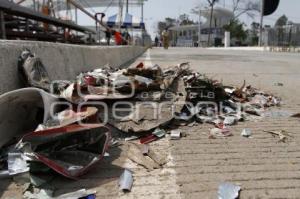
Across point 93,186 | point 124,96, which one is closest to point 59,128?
point 93,186

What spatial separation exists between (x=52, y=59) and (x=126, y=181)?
116 inches

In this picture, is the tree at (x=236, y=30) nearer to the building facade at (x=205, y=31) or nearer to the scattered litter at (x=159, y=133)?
the building facade at (x=205, y=31)

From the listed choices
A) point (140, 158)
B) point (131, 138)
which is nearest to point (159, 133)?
point (131, 138)

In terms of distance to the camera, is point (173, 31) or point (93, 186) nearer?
point (93, 186)

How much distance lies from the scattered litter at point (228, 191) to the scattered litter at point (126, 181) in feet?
1.97

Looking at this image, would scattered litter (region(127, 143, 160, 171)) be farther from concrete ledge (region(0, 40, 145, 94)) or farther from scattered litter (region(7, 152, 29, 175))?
concrete ledge (region(0, 40, 145, 94))

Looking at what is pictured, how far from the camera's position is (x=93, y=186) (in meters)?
2.87

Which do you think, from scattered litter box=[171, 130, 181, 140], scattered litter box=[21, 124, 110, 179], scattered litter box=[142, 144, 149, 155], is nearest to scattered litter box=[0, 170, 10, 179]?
scattered litter box=[21, 124, 110, 179]

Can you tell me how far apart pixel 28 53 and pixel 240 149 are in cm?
233

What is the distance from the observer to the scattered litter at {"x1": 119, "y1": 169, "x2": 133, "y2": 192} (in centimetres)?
284

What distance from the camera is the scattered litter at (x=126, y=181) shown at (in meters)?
2.84

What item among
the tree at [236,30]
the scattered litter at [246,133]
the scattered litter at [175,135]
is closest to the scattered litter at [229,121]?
the scattered litter at [246,133]

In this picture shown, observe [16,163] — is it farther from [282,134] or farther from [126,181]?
[282,134]

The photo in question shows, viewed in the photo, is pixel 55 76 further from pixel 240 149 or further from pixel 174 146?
pixel 240 149
